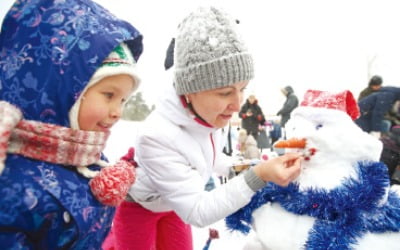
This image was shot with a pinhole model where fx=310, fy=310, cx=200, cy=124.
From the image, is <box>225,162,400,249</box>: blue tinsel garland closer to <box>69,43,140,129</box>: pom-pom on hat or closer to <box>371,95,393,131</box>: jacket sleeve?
<box>69,43,140,129</box>: pom-pom on hat

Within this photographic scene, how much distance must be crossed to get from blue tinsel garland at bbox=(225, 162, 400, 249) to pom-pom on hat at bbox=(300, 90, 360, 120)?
0.56 feet

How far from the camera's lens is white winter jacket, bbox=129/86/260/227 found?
0.91 metres

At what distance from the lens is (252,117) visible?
4.95m

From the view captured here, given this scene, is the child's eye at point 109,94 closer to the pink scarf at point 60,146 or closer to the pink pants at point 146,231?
the pink scarf at point 60,146

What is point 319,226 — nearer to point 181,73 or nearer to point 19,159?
point 181,73

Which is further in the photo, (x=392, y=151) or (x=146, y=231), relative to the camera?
(x=392, y=151)

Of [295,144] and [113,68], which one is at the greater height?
[113,68]

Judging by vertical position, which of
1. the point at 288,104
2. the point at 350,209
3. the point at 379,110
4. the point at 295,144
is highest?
the point at 295,144

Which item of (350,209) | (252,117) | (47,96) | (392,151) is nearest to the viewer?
(47,96)

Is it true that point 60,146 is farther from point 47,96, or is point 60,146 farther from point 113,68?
point 113,68

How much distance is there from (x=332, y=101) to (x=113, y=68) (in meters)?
0.60

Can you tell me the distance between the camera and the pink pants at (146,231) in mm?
1184

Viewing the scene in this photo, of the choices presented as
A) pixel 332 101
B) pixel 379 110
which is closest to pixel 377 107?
pixel 379 110

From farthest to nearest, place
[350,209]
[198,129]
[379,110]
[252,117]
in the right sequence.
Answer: [252,117] → [379,110] → [198,129] → [350,209]
